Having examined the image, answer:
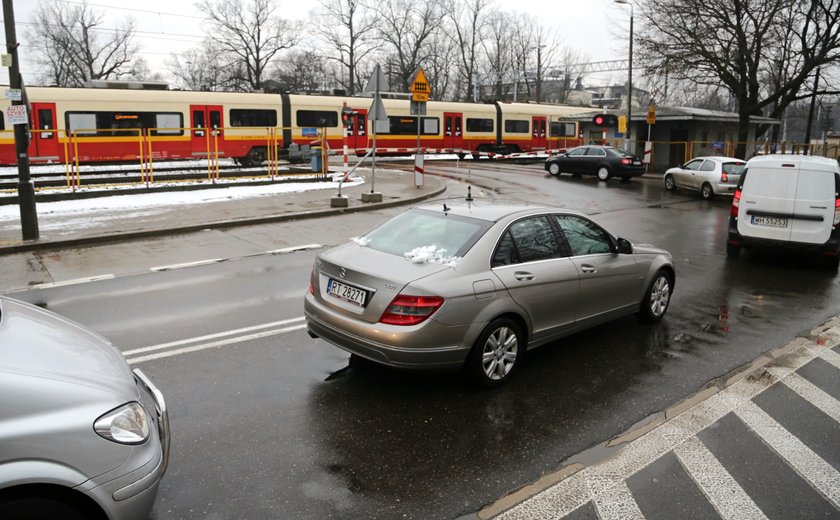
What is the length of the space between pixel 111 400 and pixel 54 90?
25.9 m

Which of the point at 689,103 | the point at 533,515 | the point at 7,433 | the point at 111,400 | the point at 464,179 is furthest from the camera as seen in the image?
the point at 689,103

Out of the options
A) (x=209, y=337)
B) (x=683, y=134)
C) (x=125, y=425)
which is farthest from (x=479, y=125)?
(x=125, y=425)

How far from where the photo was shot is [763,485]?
12.7 feet

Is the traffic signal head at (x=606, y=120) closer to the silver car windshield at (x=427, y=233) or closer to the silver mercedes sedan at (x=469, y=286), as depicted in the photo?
the silver mercedes sedan at (x=469, y=286)

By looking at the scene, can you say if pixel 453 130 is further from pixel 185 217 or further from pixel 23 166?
pixel 23 166

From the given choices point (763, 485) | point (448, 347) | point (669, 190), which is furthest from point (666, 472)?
point (669, 190)

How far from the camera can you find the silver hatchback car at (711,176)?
826 inches

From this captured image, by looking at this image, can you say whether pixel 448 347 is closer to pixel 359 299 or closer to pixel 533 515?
pixel 359 299

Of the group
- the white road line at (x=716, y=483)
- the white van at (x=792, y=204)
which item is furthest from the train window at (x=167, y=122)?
the white road line at (x=716, y=483)

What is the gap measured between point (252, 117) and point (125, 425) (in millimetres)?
27859

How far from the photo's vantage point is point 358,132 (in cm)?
3428

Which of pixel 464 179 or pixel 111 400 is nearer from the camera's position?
pixel 111 400

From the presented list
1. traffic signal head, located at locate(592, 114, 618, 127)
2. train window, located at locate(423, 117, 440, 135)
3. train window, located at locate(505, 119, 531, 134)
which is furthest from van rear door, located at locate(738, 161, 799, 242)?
train window, located at locate(505, 119, 531, 134)

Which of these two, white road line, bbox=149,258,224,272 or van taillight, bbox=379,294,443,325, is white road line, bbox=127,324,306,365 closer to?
van taillight, bbox=379,294,443,325
